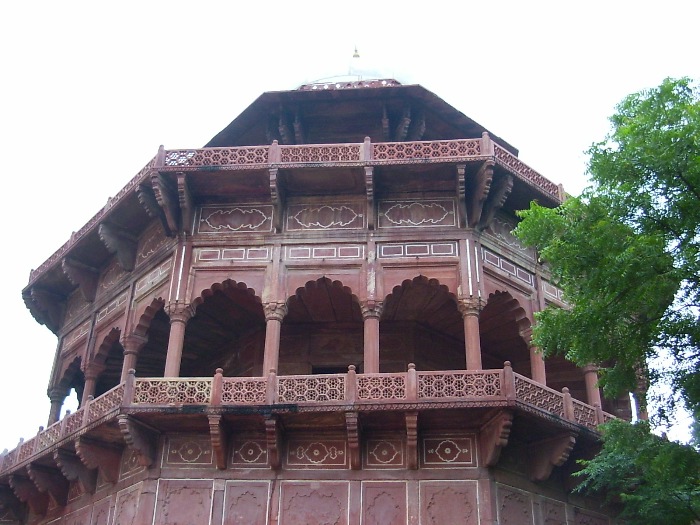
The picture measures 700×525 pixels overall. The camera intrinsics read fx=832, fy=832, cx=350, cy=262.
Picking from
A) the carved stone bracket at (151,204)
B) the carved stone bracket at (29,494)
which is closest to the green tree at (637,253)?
the carved stone bracket at (151,204)

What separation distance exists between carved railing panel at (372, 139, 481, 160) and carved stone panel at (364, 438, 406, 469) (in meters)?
5.54

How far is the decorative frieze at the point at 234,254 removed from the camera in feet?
55.2

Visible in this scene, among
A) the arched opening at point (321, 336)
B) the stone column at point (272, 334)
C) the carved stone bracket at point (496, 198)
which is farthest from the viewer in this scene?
the arched opening at point (321, 336)

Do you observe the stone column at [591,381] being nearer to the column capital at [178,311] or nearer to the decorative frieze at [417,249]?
the decorative frieze at [417,249]

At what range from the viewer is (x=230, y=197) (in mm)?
17562

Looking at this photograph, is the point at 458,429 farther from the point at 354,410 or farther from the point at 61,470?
the point at 61,470

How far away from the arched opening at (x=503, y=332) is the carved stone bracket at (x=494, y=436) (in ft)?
9.03

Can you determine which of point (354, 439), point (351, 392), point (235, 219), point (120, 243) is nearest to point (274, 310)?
point (235, 219)

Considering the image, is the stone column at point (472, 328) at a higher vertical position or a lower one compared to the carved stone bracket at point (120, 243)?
lower

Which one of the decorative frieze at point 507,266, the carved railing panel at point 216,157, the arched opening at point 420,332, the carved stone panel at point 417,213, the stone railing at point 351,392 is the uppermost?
the carved railing panel at point 216,157

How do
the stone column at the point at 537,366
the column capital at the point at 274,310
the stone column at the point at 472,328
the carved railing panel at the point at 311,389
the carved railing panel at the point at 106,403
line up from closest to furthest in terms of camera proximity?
the carved railing panel at the point at 311,389, the carved railing panel at the point at 106,403, the stone column at the point at 472,328, the stone column at the point at 537,366, the column capital at the point at 274,310

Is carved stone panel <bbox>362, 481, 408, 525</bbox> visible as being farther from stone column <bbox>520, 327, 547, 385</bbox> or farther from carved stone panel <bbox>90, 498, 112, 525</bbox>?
carved stone panel <bbox>90, 498, 112, 525</bbox>

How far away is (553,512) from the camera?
15398 millimetres

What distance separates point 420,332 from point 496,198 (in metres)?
3.51
